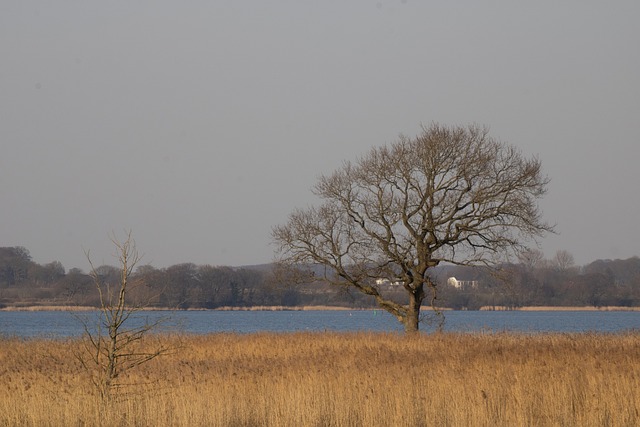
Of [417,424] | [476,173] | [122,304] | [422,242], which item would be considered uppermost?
[476,173]

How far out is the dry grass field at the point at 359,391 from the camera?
13.4 meters

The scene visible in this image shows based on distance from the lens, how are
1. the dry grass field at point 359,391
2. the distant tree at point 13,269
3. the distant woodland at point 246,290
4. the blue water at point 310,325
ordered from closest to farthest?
1. the dry grass field at point 359,391
2. the blue water at point 310,325
3. the distant woodland at point 246,290
4. the distant tree at point 13,269

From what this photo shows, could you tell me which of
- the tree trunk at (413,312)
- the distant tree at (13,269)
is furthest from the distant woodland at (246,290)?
the tree trunk at (413,312)

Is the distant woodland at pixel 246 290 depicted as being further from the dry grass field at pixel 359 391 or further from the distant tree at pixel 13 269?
the dry grass field at pixel 359 391

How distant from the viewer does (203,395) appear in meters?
14.9

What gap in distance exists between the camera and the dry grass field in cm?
1342

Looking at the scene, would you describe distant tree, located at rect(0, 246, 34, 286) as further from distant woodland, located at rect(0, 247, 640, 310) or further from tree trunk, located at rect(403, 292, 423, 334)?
tree trunk, located at rect(403, 292, 423, 334)

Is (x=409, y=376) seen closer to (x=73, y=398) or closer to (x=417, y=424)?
(x=417, y=424)

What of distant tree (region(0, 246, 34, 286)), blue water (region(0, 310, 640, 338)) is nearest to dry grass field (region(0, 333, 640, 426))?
blue water (region(0, 310, 640, 338))

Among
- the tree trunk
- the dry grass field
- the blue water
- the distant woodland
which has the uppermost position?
the distant woodland

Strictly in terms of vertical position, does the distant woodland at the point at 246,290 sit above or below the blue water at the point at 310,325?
above

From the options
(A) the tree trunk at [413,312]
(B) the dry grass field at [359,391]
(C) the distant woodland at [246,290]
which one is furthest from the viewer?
(C) the distant woodland at [246,290]

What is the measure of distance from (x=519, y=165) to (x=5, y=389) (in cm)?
2064

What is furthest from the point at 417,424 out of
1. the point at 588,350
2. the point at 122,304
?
the point at 588,350
